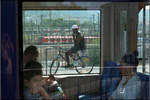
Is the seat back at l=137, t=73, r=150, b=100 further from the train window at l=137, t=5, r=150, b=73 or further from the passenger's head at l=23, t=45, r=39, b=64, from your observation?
the passenger's head at l=23, t=45, r=39, b=64

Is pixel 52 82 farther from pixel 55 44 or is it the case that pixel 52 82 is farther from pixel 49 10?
pixel 49 10

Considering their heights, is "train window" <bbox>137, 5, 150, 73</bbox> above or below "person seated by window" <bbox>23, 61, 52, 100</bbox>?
above

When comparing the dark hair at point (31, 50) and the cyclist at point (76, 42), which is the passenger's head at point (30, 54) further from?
the cyclist at point (76, 42)

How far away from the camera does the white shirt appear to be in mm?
2320

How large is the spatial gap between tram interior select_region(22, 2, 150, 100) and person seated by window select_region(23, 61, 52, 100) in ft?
0.19

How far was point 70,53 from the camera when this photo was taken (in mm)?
2262

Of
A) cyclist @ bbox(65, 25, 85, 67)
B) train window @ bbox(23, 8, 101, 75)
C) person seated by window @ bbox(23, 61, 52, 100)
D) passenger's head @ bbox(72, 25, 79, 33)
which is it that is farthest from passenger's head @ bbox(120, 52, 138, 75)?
person seated by window @ bbox(23, 61, 52, 100)

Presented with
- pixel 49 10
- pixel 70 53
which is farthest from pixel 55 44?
pixel 49 10

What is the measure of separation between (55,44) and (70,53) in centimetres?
15

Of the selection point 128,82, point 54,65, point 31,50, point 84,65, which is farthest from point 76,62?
point 128,82

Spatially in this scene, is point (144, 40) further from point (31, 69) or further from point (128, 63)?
point (31, 69)

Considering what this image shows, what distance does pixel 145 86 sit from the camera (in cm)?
231

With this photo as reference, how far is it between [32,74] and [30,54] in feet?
0.55

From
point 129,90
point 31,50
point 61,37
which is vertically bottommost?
point 129,90
